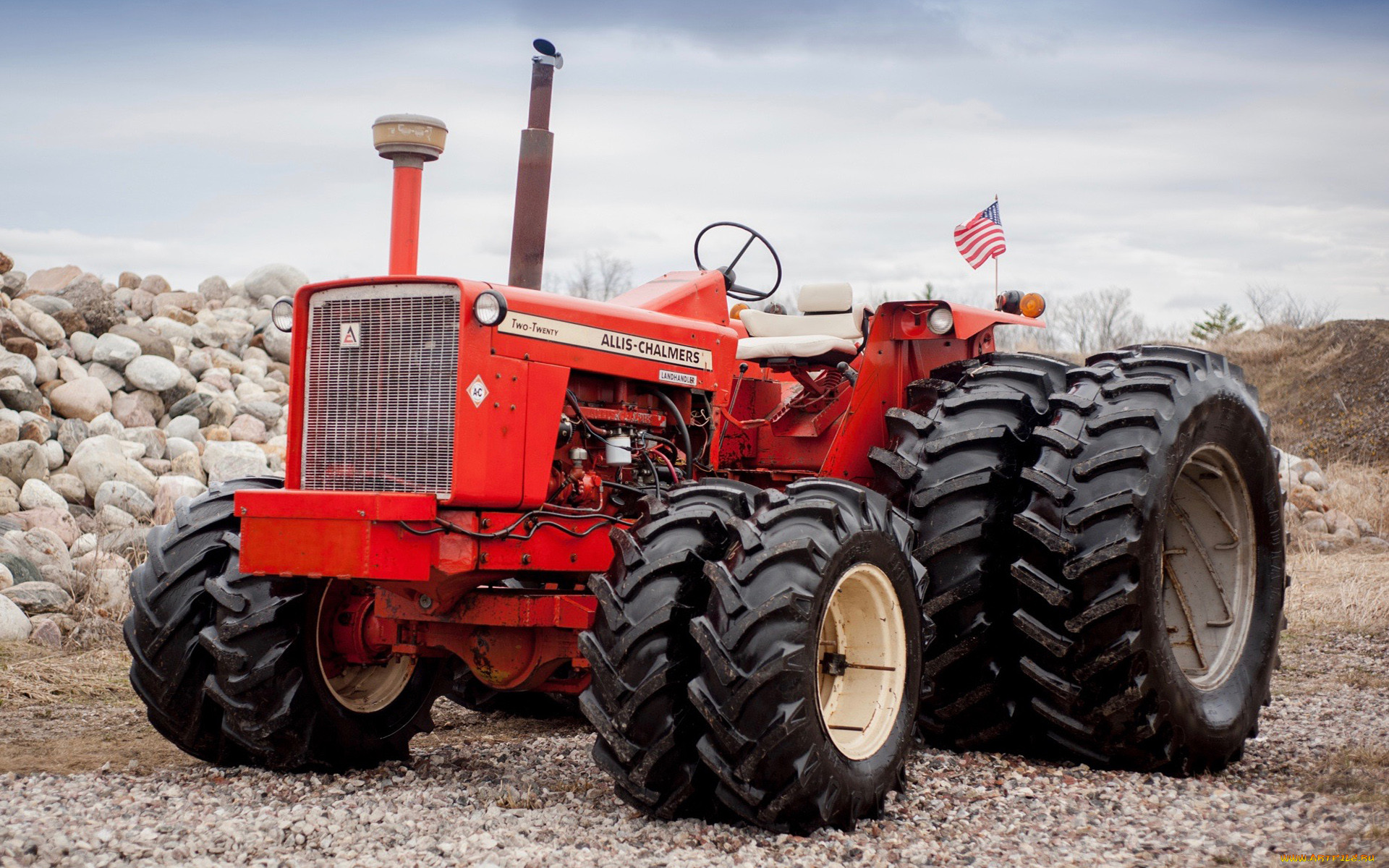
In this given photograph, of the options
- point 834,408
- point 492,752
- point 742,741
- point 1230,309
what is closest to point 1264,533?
point 834,408

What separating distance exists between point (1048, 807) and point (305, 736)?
288cm

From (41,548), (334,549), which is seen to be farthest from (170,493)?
(334,549)

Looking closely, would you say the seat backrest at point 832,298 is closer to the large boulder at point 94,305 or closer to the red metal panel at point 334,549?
the red metal panel at point 334,549

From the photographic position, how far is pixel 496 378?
15.9 feet

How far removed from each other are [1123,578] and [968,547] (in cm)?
62

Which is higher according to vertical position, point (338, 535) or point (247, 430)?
point (247, 430)

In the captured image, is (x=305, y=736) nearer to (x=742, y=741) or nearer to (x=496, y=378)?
(x=496, y=378)

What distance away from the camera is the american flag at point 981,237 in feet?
29.7

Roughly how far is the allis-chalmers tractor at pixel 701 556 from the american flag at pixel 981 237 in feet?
9.29

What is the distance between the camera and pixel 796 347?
629 cm

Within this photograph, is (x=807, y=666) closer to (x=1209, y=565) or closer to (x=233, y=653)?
(x=233, y=653)

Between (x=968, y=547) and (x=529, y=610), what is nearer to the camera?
(x=529, y=610)

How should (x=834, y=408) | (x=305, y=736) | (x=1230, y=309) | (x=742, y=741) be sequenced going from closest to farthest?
(x=742, y=741) < (x=305, y=736) < (x=834, y=408) < (x=1230, y=309)

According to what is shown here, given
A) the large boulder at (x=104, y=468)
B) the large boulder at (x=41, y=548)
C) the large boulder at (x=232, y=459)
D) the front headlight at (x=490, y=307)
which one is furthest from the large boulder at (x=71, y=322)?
the front headlight at (x=490, y=307)
